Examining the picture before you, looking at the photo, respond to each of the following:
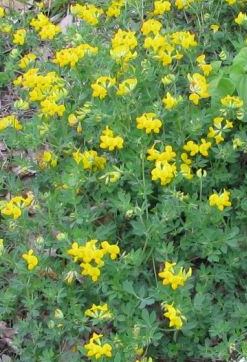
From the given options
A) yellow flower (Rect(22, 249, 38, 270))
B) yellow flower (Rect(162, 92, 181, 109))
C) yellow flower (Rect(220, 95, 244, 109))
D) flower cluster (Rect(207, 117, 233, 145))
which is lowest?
yellow flower (Rect(22, 249, 38, 270))

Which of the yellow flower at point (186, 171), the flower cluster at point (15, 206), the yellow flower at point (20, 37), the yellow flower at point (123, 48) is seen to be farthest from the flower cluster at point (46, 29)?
the yellow flower at point (186, 171)

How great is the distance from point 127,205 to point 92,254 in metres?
0.32

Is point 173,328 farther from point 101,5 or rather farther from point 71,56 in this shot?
point 101,5

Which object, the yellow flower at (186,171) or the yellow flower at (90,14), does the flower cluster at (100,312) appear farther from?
the yellow flower at (90,14)

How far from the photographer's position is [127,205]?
330 centimetres

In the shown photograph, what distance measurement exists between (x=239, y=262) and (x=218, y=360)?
421 millimetres

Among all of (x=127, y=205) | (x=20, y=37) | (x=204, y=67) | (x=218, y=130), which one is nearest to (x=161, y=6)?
(x=204, y=67)

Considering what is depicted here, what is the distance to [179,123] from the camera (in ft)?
11.8

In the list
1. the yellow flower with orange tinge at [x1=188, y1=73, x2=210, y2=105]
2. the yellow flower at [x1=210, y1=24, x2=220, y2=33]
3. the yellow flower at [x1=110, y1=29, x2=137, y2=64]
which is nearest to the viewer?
the yellow flower with orange tinge at [x1=188, y1=73, x2=210, y2=105]

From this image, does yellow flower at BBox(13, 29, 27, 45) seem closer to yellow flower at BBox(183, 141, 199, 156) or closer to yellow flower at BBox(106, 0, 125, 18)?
yellow flower at BBox(106, 0, 125, 18)

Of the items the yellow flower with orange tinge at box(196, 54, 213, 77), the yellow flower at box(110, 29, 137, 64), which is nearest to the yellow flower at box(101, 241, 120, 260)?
the yellow flower at box(110, 29, 137, 64)

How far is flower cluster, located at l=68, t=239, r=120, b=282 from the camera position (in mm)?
3090

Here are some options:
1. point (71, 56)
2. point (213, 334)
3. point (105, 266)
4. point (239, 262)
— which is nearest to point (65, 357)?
point (105, 266)

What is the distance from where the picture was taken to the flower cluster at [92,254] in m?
3.09
